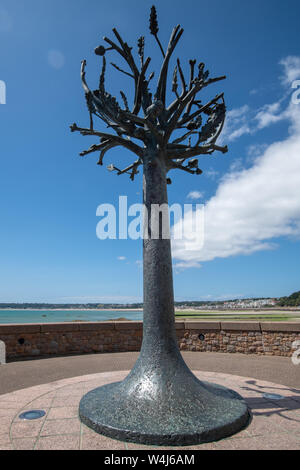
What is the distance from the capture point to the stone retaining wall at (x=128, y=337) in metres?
9.56

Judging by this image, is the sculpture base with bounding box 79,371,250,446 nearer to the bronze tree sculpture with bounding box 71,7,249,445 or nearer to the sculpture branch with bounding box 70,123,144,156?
the bronze tree sculpture with bounding box 71,7,249,445

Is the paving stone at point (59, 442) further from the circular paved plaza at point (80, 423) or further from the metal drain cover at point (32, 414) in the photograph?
the metal drain cover at point (32, 414)

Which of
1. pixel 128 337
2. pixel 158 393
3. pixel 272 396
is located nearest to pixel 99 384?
pixel 158 393

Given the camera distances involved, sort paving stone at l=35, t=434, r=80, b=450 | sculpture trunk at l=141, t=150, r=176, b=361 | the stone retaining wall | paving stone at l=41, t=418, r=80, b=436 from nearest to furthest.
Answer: paving stone at l=35, t=434, r=80, b=450
paving stone at l=41, t=418, r=80, b=436
sculpture trunk at l=141, t=150, r=176, b=361
the stone retaining wall

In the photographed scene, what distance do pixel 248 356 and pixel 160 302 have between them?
21.6 feet

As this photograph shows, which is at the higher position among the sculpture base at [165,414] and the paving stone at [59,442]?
the sculpture base at [165,414]

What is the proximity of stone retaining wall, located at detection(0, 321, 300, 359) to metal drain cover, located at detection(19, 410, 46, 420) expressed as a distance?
18.3ft

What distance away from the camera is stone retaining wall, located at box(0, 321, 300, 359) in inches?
376

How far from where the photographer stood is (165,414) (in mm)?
3762

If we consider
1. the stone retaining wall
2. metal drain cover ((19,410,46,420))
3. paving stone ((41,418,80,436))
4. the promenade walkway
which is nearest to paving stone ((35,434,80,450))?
the promenade walkway

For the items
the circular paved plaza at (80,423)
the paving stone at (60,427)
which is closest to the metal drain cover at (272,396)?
the circular paved plaza at (80,423)

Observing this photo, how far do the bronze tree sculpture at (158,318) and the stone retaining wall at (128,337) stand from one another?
539 cm

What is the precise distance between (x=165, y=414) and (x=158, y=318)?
125 cm
